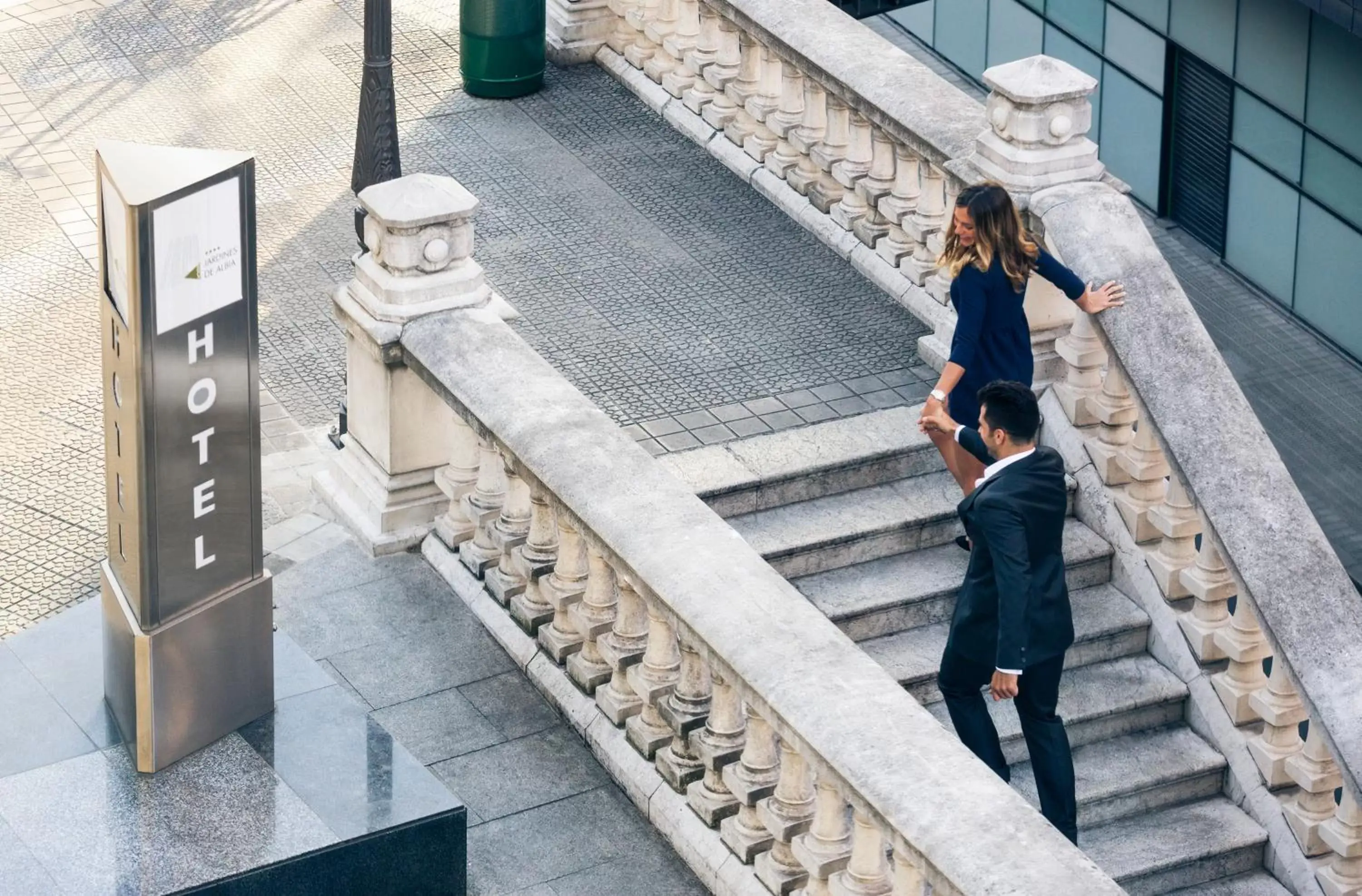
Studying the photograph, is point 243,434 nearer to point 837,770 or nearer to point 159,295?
point 159,295

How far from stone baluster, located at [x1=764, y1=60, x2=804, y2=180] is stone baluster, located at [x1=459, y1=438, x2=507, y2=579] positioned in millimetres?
3414

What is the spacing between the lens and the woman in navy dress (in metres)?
8.40

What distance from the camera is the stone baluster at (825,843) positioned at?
22.7 feet

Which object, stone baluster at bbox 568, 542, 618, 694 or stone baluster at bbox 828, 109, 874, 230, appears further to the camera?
stone baluster at bbox 828, 109, 874, 230

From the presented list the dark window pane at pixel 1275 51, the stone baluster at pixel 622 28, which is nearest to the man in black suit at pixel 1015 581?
the stone baluster at pixel 622 28

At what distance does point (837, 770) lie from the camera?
6645 millimetres

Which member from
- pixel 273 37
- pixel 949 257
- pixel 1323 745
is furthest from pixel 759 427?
pixel 273 37

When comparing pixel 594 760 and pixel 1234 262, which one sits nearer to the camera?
pixel 594 760

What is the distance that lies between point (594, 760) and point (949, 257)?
2.34 meters

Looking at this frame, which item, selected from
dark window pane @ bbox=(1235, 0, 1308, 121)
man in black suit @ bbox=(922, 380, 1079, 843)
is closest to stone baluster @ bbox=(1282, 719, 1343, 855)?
man in black suit @ bbox=(922, 380, 1079, 843)

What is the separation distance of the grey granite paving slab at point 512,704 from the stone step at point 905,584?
1205 mm

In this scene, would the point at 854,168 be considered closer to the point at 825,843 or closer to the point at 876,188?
the point at 876,188

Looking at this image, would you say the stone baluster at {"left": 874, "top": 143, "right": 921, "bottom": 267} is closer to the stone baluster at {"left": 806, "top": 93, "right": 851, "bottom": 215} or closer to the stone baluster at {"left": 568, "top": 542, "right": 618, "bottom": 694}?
the stone baluster at {"left": 806, "top": 93, "right": 851, "bottom": 215}

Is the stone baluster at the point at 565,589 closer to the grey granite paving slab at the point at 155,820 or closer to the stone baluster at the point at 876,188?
the grey granite paving slab at the point at 155,820
